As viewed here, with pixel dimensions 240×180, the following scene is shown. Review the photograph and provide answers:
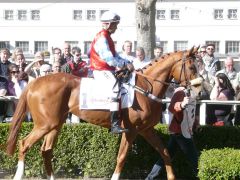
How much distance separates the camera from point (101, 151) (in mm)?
11180

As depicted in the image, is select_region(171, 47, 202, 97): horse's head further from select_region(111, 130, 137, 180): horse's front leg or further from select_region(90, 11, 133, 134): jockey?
select_region(111, 130, 137, 180): horse's front leg

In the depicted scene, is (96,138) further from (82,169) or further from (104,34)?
(104,34)

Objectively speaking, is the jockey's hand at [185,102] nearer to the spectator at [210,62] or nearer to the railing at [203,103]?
the railing at [203,103]

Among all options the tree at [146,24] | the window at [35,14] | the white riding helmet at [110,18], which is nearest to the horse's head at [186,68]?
the white riding helmet at [110,18]

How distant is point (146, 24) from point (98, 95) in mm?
5370

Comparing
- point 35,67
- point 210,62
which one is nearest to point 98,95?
point 35,67

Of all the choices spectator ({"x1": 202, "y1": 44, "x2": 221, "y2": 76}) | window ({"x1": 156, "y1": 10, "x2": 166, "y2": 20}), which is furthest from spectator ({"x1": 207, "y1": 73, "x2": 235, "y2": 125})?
window ({"x1": 156, "y1": 10, "x2": 166, "y2": 20})

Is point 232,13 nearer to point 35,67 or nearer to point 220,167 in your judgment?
point 35,67

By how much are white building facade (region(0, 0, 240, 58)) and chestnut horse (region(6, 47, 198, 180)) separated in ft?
138

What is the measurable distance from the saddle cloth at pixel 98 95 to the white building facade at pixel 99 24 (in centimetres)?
4237

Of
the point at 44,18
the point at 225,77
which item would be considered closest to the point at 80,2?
the point at 44,18

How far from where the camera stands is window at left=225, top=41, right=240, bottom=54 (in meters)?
54.2

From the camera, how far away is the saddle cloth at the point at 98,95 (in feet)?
32.7

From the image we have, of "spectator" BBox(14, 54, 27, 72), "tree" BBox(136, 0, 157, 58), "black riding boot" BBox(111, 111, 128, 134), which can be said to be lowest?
"black riding boot" BBox(111, 111, 128, 134)
